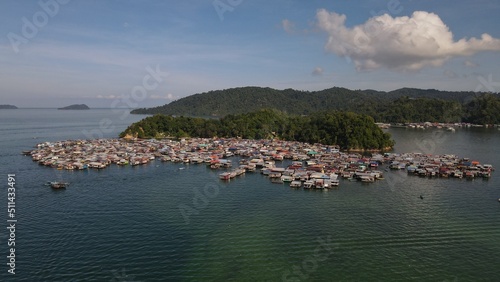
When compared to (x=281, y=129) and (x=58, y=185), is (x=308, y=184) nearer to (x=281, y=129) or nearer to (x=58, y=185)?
(x=58, y=185)


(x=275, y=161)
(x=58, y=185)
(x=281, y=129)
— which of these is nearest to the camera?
(x=58, y=185)

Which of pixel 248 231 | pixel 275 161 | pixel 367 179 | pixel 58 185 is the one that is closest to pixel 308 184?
pixel 367 179

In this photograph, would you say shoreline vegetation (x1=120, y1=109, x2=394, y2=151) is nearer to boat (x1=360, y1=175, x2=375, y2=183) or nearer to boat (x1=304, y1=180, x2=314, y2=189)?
boat (x1=360, y1=175, x2=375, y2=183)

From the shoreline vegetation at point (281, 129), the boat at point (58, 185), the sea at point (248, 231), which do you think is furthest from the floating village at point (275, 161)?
the shoreline vegetation at point (281, 129)

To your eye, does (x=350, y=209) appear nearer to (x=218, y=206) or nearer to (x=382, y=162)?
(x=218, y=206)

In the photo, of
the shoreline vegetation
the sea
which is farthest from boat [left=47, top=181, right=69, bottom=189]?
the shoreline vegetation

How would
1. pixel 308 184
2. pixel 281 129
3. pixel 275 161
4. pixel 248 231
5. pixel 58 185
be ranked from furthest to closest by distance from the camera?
1. pixel 281 129
2. pixel 275 161
3. pixel 308 184
4. pixel 58 185
5. pixel 248 231

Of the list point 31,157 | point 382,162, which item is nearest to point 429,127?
point 382,162
